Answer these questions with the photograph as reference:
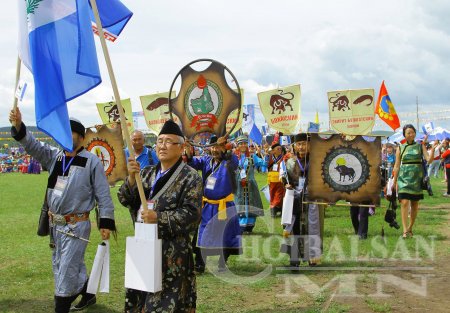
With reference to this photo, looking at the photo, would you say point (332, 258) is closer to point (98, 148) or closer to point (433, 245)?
point (433, 245)

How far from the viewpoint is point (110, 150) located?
29.3ft

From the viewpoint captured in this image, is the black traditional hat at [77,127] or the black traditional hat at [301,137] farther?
the black traditional hat at [301,137]

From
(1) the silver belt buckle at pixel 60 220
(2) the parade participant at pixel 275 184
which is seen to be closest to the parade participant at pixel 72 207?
(1) the silver belt buckle at pixel 60 220

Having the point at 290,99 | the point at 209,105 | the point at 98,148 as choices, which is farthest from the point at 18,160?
the point at 209,105

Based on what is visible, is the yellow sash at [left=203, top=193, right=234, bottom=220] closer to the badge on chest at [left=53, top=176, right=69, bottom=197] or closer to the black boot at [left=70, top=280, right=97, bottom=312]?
the black boot at [left=70, top=280, right=97, bottom=312]

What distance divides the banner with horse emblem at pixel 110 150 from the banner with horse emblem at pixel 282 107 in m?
6.74

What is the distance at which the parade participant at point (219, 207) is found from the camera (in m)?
7.54

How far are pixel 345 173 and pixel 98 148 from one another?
4001 millimetres

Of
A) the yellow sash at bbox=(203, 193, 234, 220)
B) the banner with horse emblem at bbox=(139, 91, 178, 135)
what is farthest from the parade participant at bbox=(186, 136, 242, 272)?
the banner with horse emblem at bbox=(139, 91, 178, 135)

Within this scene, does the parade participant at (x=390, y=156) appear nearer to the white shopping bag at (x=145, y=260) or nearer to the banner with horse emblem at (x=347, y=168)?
the banner with horse emblem at (x=347, y=168)

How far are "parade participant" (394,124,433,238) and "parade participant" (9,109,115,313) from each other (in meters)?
6.20

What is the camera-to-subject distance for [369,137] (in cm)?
785

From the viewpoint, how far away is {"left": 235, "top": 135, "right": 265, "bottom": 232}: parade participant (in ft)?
37.6

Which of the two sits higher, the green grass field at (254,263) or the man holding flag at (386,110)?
the man holding flag at (386,110)
